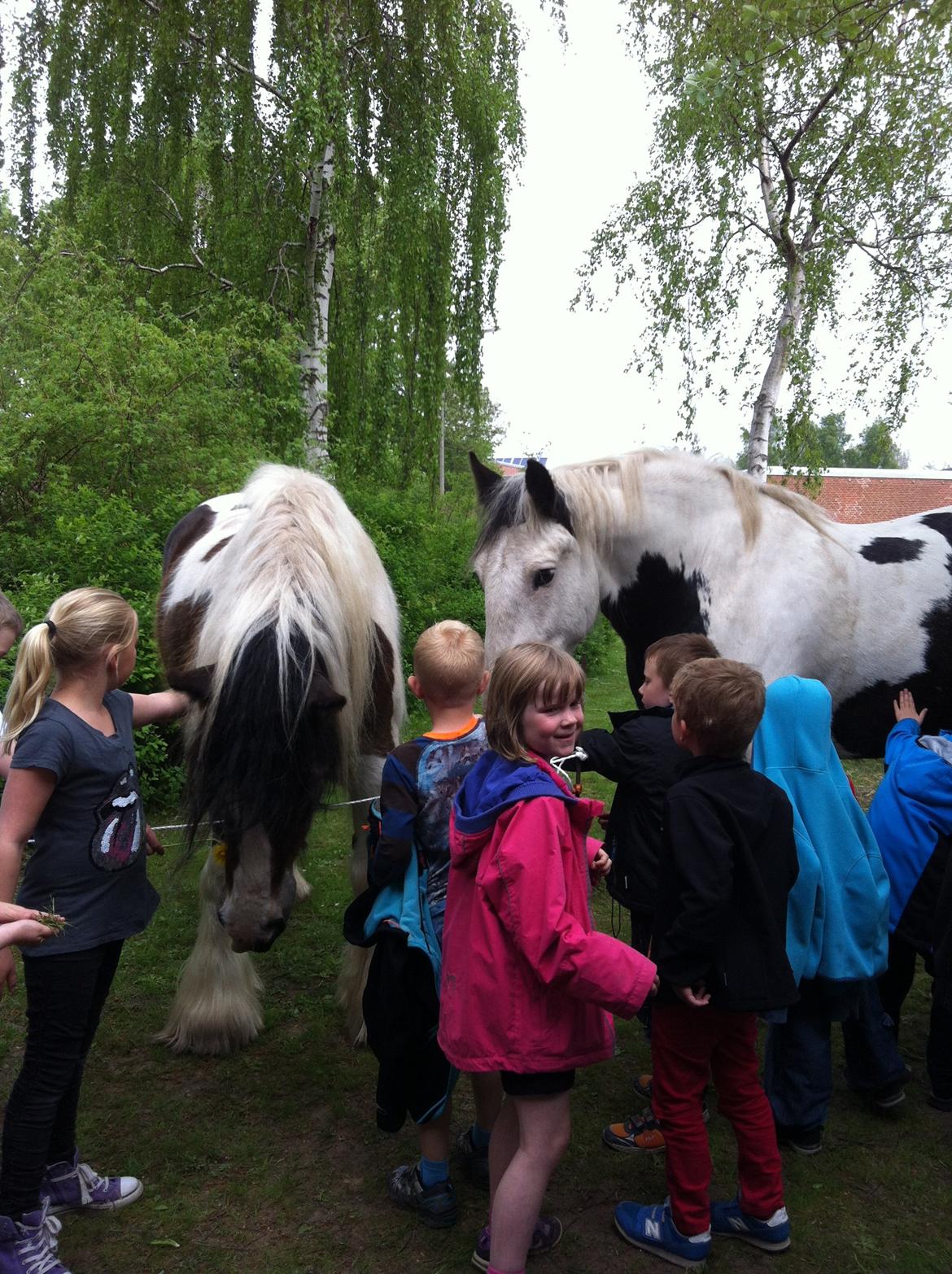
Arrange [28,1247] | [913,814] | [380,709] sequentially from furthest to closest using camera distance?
[380,709] < [913,814] < [28,1247]

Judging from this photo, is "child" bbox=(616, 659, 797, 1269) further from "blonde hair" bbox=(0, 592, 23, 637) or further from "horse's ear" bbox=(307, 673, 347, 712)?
"blonde hair" bbox=(0, 592, 23, 637)

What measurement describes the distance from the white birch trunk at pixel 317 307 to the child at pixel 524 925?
855 cm

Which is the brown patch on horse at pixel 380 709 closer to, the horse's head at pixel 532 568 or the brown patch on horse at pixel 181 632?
the horse's head at pixel 532 568

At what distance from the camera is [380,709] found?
3.46m

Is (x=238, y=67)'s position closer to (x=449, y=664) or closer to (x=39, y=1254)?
(x=449, y=664)

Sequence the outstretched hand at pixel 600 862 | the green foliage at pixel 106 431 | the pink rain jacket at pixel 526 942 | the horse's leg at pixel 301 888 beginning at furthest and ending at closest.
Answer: the green foliage at pixel 106 431 → the horse's leg at pixel 301 888 → the outstretched hand at pixel 600 862 → the pink rain jacket at pixel 526 942

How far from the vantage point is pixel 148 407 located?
25.3ft

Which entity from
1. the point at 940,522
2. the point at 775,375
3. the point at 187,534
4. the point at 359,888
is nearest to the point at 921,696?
the point at 940,522

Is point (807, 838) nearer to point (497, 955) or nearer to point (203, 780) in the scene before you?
point (497, 955)

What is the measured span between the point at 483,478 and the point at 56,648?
229 centimetres

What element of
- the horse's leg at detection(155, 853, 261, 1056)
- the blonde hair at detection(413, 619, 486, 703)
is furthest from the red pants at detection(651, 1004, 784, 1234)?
the horse's leg at detection(155, 853, 261, 1056)

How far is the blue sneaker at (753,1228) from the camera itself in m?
2.29

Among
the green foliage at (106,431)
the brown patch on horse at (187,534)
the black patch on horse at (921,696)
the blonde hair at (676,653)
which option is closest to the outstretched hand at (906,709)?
the black patch on horse at (921,696)

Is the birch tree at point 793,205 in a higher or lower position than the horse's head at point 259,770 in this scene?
higher
